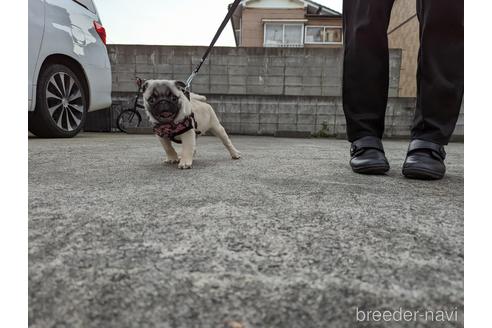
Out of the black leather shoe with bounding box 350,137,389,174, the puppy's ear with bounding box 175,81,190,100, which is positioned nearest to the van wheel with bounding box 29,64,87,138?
the puppy's ear with bounding box 175,81,190,100

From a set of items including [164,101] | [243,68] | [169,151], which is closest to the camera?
[164,101]

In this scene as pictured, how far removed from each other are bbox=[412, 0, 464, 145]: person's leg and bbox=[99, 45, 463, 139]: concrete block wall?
4.31 m

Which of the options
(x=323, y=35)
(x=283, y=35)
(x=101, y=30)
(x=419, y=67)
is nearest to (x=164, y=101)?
(x=419, y=67)

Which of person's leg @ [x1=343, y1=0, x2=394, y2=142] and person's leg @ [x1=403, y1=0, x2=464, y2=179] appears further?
person's leg @ [x1=343, y1=0, x2=394, y2=142]

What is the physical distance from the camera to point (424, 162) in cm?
140

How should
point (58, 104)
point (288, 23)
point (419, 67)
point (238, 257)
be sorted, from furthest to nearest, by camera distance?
point (288, 23)
point (58, 104)
point (419, 67)
point (238, 257)

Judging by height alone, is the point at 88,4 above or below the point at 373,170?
above

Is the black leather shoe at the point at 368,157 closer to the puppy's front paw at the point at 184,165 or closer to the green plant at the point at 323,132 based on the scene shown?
the puppy's front paw at the point at 184,165

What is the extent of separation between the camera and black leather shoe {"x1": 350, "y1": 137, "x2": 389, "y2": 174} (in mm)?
1516

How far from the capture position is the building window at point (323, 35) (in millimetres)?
14516

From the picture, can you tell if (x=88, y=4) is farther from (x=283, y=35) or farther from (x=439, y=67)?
(x=283, y=35)

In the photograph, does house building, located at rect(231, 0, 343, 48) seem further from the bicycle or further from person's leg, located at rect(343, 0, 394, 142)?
person's leg, located at rect(343, 0, 394, 142)

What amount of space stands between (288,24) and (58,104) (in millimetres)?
12826
